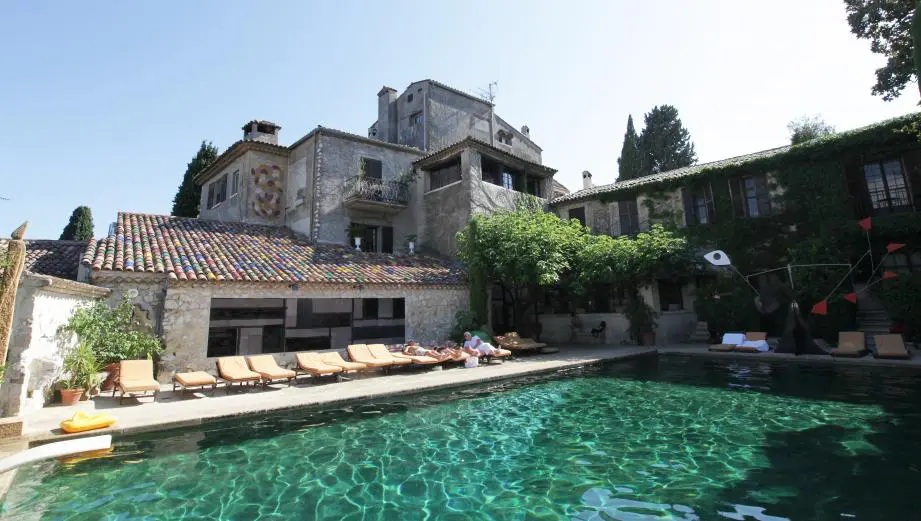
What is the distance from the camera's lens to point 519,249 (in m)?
16.8

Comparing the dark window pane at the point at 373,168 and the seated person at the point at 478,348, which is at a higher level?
the dark window pane at the point at 373,168

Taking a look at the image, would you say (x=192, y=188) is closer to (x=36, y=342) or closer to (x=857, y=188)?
(x=36, y=342)

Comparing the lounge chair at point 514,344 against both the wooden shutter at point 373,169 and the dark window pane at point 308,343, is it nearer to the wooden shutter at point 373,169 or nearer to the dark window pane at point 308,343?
the dark window pane at point 308,343

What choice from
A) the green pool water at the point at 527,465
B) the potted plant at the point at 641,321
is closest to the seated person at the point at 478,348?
the green pool water at the point at 527,465

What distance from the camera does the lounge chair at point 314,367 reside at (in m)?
11.0

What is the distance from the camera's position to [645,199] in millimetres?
21328

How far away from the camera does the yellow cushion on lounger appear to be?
253 inches

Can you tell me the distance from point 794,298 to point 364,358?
52.7 feet

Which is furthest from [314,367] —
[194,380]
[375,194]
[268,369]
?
[375,194]

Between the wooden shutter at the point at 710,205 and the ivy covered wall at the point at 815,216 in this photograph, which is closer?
the ivy covered wall at the point at 815,216

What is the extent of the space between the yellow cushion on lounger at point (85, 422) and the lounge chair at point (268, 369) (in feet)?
11.6

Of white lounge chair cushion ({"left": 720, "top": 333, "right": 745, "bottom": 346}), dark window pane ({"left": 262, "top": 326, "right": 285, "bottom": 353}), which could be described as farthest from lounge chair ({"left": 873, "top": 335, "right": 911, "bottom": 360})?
dark window pane ({"left": 262, "top": 326, "right": 285, "bottom": 353})

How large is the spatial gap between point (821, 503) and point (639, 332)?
1455 cm

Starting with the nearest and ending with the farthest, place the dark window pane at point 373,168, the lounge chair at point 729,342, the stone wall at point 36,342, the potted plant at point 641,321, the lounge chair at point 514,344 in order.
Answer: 1. the stone wall at point 36,342
2. the lounge chair at point 729,342
3. the lounge chair at point 514,344
4. the potted plant at point 641,321
5. the dark window pane at point 373,168
